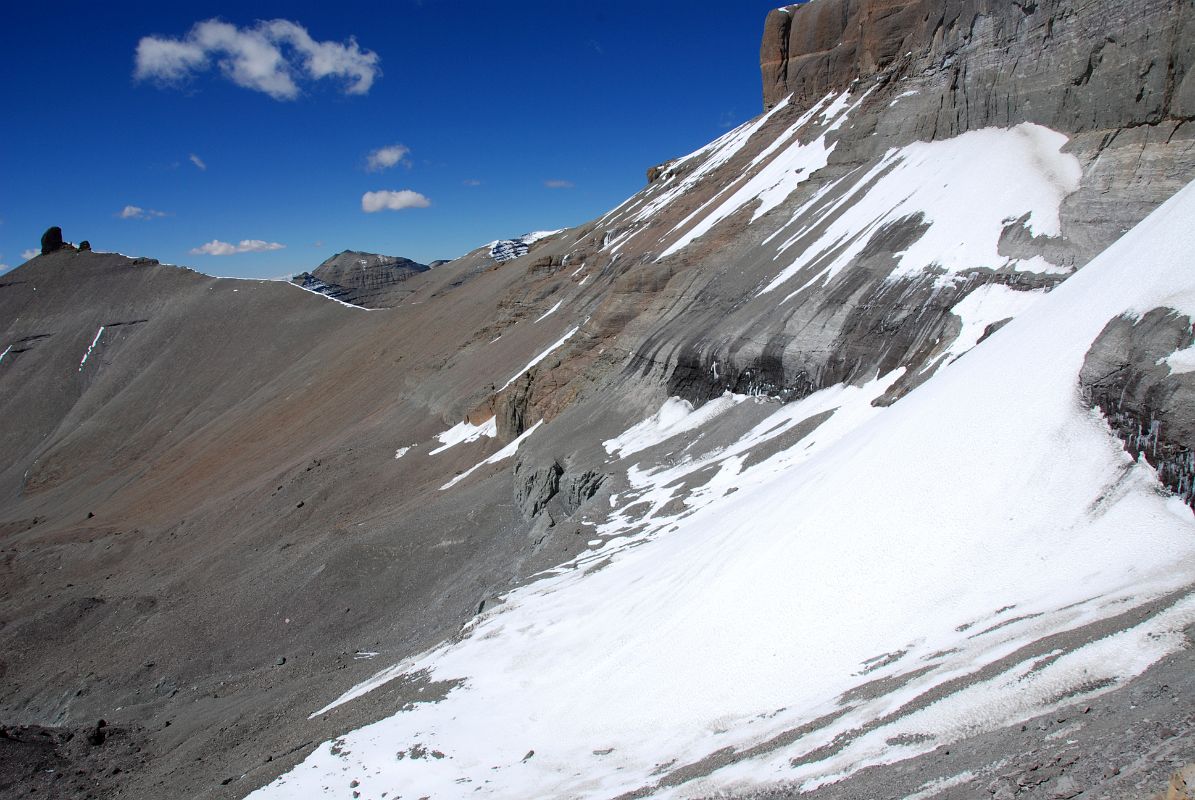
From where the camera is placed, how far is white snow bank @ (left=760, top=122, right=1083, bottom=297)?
55.2 ft

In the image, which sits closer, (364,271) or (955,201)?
(955,201)

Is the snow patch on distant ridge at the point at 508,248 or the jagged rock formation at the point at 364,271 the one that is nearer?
the snow patch on distant ridge at the point at 508,248

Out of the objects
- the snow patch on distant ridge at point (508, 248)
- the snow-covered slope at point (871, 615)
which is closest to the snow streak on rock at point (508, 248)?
the snow patch on distant ridge at point (508, 248)

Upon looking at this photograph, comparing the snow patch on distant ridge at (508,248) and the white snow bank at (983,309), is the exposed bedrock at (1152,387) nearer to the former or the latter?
the white snow bank at (983,309)

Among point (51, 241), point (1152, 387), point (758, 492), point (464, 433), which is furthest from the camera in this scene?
point (51, 241)

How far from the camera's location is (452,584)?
19656 millimetres

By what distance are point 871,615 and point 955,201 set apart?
15.2m

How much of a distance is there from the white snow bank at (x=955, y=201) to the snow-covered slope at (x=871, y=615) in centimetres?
628

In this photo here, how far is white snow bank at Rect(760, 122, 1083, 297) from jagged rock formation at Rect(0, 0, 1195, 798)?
124 mm

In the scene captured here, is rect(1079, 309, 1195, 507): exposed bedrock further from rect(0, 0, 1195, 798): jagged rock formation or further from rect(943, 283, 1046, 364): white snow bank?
rect(943, 283, 1046, 364): white snow bank

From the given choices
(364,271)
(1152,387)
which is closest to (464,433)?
(1152,387)

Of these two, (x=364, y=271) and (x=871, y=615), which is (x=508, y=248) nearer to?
(x=364, y=271)

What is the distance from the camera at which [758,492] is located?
43.8ft

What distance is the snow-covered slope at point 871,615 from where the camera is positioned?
569 centimetres
